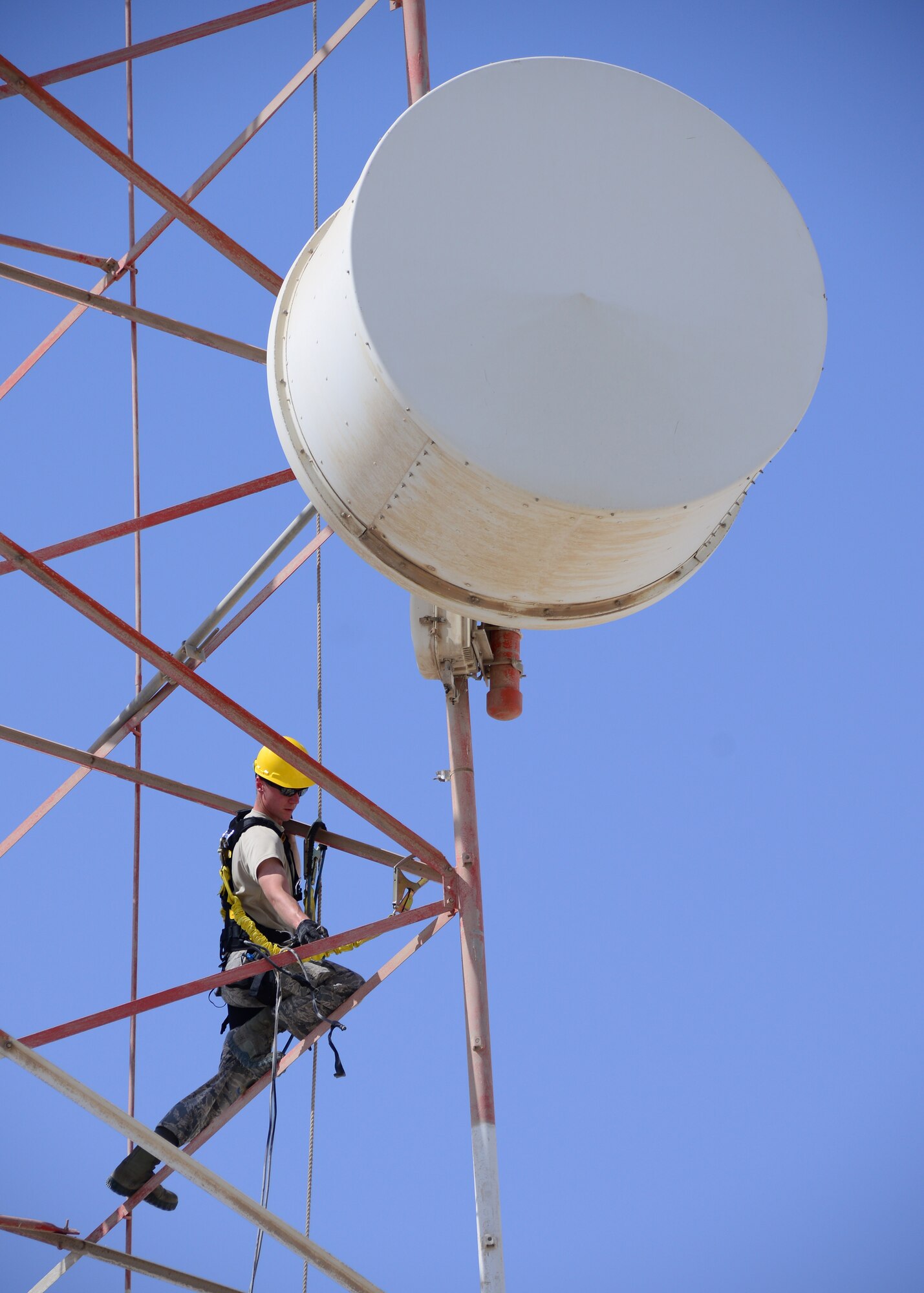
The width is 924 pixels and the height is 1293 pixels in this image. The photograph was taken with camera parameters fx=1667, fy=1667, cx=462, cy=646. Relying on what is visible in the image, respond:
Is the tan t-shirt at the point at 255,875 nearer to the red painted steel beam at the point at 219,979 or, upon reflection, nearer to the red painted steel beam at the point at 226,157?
the red painted steel beam at the point at 219,979

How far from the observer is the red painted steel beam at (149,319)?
9.54 m

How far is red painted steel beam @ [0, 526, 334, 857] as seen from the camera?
9.64 m

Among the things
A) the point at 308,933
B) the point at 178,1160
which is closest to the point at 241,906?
the point at 308,933

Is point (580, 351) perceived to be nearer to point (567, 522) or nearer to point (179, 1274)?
point (567, 522)

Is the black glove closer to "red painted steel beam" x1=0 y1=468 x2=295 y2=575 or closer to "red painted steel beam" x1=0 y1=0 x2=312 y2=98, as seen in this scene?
"red painted steel beam" x1=0 y1=468 x2=295 y2=575

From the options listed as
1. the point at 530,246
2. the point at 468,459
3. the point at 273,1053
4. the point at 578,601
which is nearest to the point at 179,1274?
the point at 273,1053

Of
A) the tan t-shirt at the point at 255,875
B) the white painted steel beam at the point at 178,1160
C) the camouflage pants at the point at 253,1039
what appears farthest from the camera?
the tan t-shirt at the point at 255,875

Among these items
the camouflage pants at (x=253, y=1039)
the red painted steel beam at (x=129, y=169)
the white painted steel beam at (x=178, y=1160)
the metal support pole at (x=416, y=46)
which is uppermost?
the metal support pole at (x=416, y=46)

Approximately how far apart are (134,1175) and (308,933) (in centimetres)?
157

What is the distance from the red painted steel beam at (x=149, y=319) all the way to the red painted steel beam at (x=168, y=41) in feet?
3.85

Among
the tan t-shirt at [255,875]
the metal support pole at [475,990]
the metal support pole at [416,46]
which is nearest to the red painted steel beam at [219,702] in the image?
the metal support pole at [475,990]

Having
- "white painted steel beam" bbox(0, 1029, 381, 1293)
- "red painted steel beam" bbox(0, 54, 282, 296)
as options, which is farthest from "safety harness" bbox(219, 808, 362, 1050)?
"red painted steel beam" bbox(0, 54, 282, 296)

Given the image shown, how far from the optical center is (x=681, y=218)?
7574mm

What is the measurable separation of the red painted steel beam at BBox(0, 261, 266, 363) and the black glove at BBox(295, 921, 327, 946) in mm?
3276
